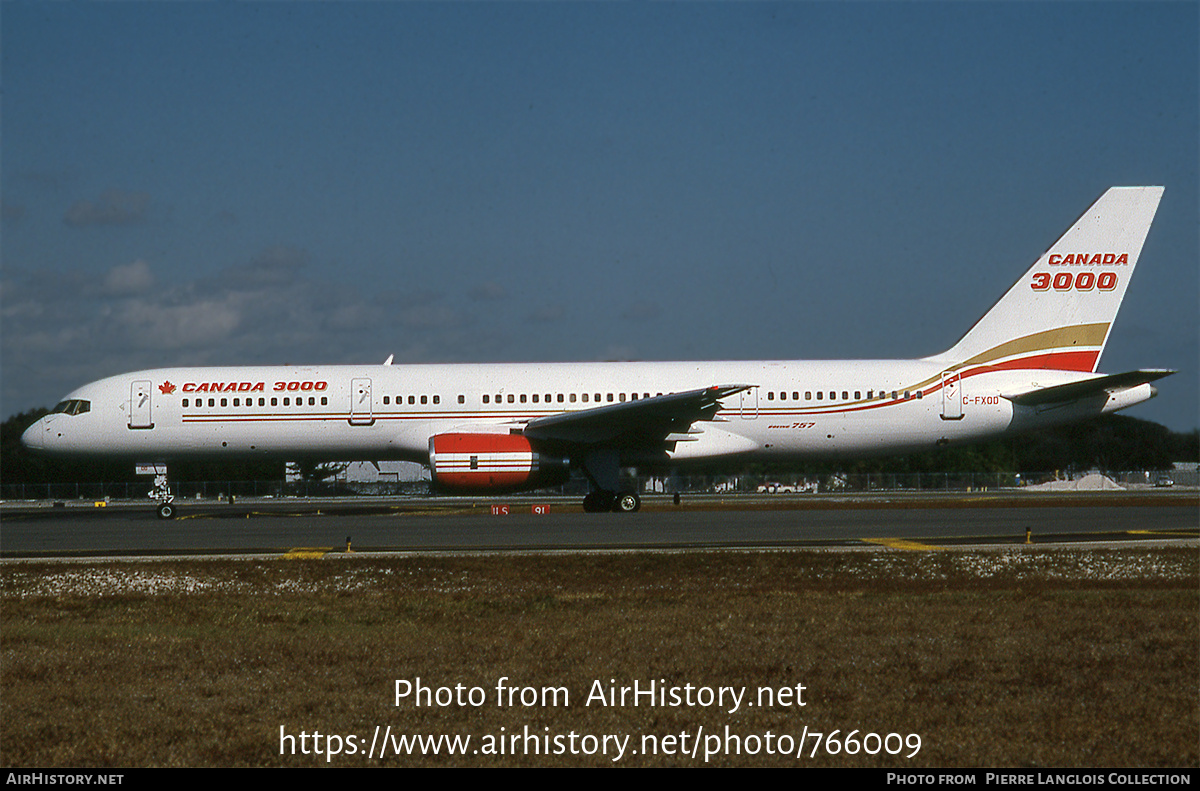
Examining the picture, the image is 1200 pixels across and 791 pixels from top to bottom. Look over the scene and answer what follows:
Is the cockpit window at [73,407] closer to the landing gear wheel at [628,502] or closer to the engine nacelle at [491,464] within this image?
the engine nacelle at [491,464]

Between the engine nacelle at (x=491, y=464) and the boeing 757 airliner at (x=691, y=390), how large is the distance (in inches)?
31.2

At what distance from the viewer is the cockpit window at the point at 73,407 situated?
27.6m

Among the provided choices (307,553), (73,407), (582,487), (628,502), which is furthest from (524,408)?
(582,487)

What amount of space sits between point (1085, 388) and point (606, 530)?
14.6 m

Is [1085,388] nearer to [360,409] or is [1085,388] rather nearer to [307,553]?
[360,409]

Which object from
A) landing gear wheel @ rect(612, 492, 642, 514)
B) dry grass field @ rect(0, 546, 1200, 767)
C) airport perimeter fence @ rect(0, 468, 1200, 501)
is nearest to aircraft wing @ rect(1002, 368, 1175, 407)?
landing gear wheel @ rect(612, 492, 642, 514)

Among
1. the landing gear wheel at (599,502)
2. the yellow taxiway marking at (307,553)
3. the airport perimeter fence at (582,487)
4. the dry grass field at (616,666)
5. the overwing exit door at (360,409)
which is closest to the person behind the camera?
the dry grass field at (616,666)

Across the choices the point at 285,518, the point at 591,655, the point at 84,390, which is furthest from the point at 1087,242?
the point at 84,390

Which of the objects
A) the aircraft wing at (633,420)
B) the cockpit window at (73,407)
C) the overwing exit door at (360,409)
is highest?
the cockpit window at (73,407)

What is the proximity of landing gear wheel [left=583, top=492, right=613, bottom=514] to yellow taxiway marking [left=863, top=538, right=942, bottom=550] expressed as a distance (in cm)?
1017

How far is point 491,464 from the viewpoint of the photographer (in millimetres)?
25062

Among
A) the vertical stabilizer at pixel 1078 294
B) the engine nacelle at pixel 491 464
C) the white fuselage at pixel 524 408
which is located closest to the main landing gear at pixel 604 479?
the white fuselage at pixel 524 408

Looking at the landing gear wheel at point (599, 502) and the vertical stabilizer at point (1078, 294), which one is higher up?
the vertical stabilizer at point (1078, 294)

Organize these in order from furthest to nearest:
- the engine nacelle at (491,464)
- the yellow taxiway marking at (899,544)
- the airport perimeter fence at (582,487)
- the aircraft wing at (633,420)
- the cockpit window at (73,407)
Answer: the airport perimeter fence at (582,487)
the cockpit window at (73,407)
the engine nacelle at (491,464)
the aircraft wing at (633,420)
the yellow taxiway marking at (899,544)
